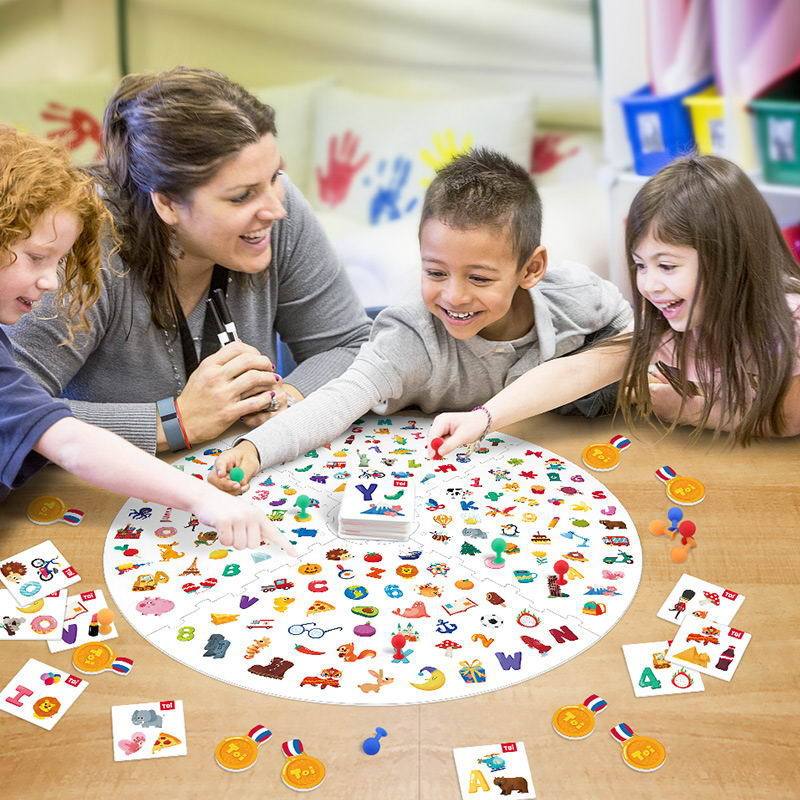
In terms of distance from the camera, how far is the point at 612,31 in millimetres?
2523

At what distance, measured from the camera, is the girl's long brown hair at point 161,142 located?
4.03ft

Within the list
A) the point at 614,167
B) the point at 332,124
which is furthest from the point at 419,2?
the point at 614,167

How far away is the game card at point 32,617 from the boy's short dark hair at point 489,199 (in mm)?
621

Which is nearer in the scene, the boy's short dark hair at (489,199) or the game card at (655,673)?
the game card at (655,673)

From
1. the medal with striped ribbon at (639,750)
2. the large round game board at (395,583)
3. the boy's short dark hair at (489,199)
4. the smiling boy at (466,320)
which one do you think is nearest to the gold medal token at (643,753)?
the medal with striped ribbon at (639,750)

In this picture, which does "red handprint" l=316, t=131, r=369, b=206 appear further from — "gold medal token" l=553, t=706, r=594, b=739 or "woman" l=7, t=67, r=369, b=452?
"gold medal token" l=553, t=706, r=594, b=739

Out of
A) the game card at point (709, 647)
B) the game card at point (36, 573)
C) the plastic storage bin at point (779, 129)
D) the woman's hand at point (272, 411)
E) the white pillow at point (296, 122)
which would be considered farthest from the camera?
the white pillow at point (296, 122)

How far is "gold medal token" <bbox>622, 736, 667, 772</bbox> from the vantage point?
0.76 m

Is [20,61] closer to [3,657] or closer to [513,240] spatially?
[513,240]

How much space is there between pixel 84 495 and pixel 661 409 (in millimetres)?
743

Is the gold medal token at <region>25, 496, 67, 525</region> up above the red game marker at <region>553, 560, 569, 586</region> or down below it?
below

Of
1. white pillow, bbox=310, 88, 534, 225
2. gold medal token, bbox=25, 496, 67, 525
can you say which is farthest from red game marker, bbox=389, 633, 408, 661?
white pillow, bbox=310, 88, 534, 225

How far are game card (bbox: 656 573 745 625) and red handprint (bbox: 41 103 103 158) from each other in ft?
7.61

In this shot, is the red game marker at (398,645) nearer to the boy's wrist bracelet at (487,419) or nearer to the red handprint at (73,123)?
the boy's wrist bracelet at (487,419)
